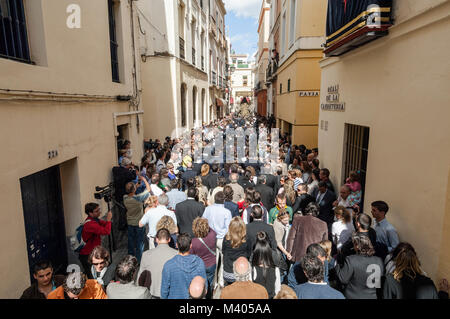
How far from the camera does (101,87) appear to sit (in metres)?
6.45

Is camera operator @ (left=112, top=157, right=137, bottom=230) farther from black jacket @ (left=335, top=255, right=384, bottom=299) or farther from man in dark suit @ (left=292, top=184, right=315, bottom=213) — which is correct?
black jacket @ (left=335, top=255, right=384, bottom=299)

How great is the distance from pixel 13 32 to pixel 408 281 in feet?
19.1

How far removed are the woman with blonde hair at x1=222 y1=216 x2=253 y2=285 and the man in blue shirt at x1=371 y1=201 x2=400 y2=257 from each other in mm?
1836

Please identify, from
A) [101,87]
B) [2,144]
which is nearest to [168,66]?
[101,87]

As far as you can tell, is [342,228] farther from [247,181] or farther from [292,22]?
[292,22]

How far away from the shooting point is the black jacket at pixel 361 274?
123 inches

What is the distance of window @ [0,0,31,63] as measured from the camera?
3809 mm

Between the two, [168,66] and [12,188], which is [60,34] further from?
[168,66]

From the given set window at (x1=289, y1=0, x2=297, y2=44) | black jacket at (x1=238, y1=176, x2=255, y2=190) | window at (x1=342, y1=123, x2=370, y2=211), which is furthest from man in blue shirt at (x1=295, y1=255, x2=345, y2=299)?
window at (x1=289, y1=0, x2=297, y2=44)

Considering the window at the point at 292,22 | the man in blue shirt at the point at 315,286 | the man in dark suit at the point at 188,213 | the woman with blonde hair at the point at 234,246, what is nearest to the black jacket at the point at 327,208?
the woman with blonde hair at the point at 234,246

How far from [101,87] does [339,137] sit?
5.99 metres

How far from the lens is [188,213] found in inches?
190

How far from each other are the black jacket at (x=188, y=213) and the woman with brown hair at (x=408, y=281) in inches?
113

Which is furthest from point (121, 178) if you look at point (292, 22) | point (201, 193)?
point (292, 22)
